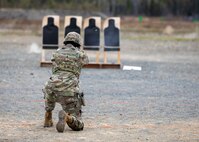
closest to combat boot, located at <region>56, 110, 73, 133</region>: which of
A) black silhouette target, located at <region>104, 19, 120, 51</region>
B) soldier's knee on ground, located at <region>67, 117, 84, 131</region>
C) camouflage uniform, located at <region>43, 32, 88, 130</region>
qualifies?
soldier's knee on ground, located at <region>67, 117, 84, 131</region>

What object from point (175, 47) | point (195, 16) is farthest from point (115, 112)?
point (195, 16)

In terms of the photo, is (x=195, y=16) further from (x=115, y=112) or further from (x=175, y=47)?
(x=115, y=112)

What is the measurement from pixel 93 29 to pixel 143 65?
7.98 feet

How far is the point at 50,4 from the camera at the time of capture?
291 ft

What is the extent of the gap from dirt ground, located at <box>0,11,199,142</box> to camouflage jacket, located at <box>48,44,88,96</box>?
0.69m

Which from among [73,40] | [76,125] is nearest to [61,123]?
[76,125]

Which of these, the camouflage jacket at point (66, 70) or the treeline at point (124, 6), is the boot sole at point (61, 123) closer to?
the camouflage jacket at point (66, 70)

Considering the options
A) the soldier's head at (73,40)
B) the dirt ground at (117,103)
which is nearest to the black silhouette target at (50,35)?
the dirt ground at (117,103)

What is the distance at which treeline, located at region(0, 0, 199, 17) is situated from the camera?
8744 centimetres

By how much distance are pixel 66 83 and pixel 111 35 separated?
1235 cm

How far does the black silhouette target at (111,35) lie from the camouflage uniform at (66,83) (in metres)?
12.0

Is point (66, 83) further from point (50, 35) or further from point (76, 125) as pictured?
point (50, 35)

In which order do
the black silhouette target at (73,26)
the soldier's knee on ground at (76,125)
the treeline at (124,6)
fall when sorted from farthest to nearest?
the treeline at (124,6)
the black silhouette target at (73,26)
the soldier's knee on ground at (76,125)

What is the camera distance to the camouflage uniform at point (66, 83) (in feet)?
36.2
